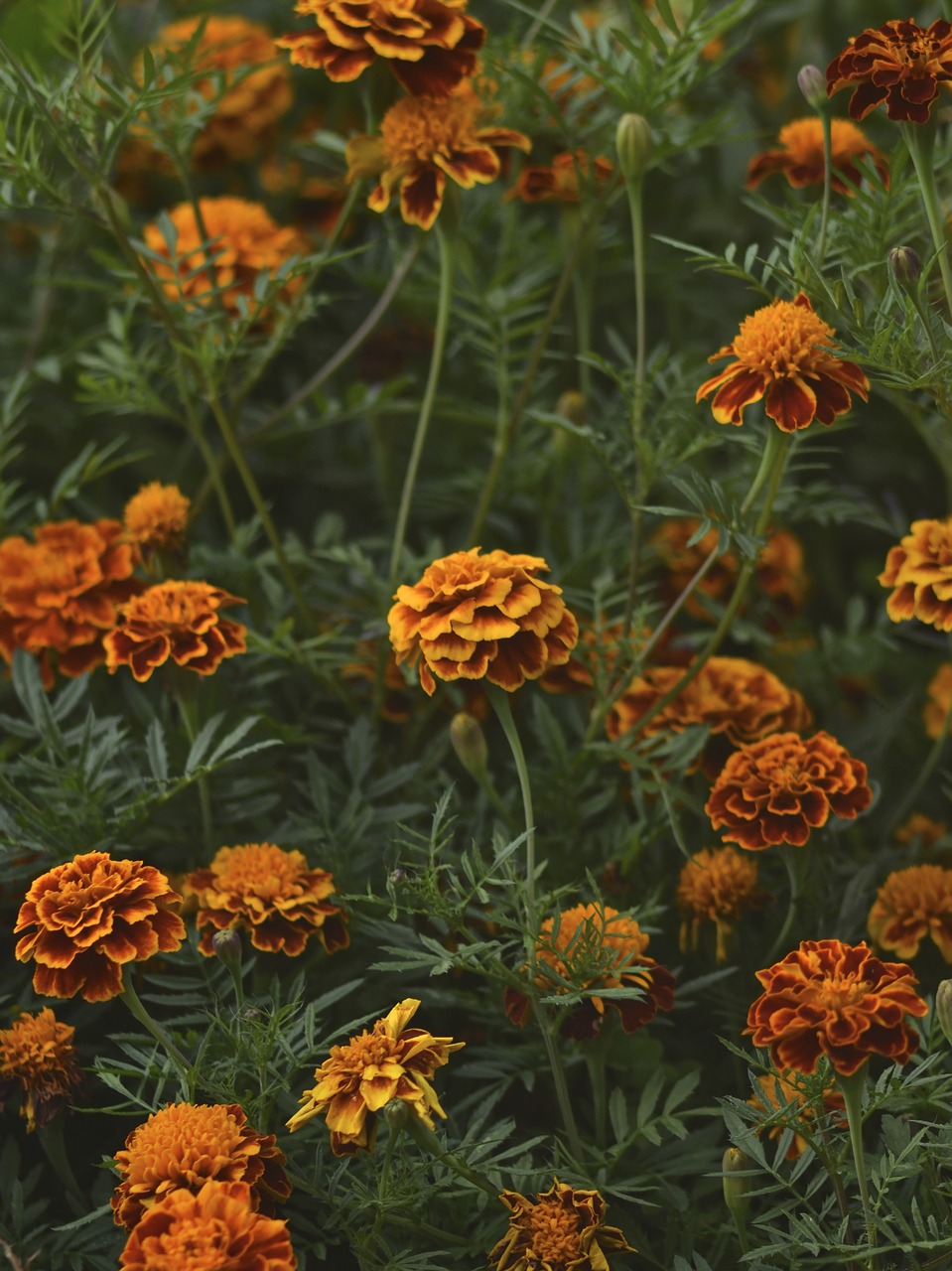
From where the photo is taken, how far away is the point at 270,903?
3.15ft

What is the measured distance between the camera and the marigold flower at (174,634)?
1.03m

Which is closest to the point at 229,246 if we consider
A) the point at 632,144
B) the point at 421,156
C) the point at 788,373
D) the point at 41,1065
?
the point at 421,156

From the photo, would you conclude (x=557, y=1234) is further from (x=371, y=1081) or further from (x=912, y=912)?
(x=912, y=912)

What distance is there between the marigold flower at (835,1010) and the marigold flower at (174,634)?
1.43 ft

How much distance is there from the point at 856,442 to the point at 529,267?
43 centimetres

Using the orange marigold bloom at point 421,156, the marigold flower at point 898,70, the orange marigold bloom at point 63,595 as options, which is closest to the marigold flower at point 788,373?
the marigold flower at point 898,70

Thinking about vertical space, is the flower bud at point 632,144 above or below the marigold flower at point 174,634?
above

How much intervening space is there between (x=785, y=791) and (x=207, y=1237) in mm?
472

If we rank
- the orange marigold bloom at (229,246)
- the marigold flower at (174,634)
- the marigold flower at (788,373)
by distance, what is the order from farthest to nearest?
the orange marigold bloom at (229,246) < the marigold flower at (174,634) < the marigold flower at (788,373)

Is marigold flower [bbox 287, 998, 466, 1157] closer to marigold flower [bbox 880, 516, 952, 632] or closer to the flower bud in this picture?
marigold flower [bbox 880, 516, 952, 632]

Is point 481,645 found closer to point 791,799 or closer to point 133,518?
point 791,799

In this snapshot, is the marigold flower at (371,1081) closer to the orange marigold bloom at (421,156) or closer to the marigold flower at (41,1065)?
the marigold flower at (41,1065)

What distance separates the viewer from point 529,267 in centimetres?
148

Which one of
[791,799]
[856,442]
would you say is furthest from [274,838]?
[856,442]
